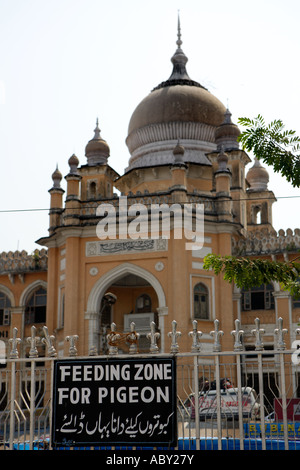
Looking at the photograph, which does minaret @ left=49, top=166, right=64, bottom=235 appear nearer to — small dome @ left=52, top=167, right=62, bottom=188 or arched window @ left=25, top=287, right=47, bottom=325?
small dome @ left=52, top=167, right=62, bottom=188

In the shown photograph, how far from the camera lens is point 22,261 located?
22766mm

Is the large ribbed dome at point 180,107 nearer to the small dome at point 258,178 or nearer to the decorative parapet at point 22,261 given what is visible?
the small dome at point 258,178

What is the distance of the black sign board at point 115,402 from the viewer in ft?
21.0

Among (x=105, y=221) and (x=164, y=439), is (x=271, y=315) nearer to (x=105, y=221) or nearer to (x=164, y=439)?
(x=105, y=221)

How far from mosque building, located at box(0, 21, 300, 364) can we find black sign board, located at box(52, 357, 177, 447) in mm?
10818

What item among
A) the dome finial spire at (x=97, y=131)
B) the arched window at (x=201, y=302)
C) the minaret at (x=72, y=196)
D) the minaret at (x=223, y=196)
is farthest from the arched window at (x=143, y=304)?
the dome finial spire at (x=97, y=131)

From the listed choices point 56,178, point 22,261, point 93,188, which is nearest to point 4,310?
point 22,261

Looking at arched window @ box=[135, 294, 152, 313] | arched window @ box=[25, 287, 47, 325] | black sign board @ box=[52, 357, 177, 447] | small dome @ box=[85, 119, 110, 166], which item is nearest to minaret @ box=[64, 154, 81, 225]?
small dome @ box=[85, 119, 110, 166]

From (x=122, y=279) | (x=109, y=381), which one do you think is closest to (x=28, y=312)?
(x=122, y=279)

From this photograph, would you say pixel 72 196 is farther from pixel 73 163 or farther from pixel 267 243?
pixel 267 243

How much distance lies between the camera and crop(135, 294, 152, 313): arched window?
21.4 meters

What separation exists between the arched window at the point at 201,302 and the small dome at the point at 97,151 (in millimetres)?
6010
